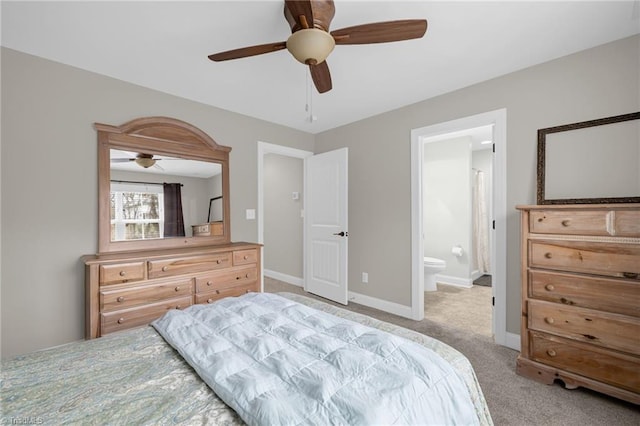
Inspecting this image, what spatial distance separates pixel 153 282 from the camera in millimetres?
2426

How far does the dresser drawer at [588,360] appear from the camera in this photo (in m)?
1.72

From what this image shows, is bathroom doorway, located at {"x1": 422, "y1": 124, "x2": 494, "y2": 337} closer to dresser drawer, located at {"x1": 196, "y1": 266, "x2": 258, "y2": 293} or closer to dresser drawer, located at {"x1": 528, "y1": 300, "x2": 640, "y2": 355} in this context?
dresser drawer, located at {"x1": 528, "y1": 300, "x2": 640, "y2": 355}

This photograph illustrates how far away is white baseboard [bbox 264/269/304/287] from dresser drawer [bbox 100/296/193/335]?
2373mm

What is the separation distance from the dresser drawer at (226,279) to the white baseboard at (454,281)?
3.40 metres

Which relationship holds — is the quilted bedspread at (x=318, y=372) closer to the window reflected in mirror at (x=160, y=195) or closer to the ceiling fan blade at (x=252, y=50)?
the ceiling fan blade at (x=252, y=50)

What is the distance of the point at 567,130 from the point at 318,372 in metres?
2.65

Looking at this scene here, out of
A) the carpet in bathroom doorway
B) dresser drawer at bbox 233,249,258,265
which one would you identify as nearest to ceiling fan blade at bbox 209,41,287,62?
dresser drawer at bbox 233,249,258,265

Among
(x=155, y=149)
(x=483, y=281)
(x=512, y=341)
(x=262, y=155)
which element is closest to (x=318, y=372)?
(x=512, y=341)

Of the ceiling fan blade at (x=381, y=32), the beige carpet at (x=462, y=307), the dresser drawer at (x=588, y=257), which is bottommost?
the beige carpet at (x=462, y=307)

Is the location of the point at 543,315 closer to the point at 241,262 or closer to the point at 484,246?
the point at 241,262

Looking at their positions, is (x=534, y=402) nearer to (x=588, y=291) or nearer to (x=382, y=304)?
(x=588, y=291)

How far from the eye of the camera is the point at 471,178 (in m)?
4.75

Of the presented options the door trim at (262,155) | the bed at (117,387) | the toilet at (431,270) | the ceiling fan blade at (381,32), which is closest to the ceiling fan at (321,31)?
the ceiling fan blade at (381,32)

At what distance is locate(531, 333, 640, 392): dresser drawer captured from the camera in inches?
67.7
